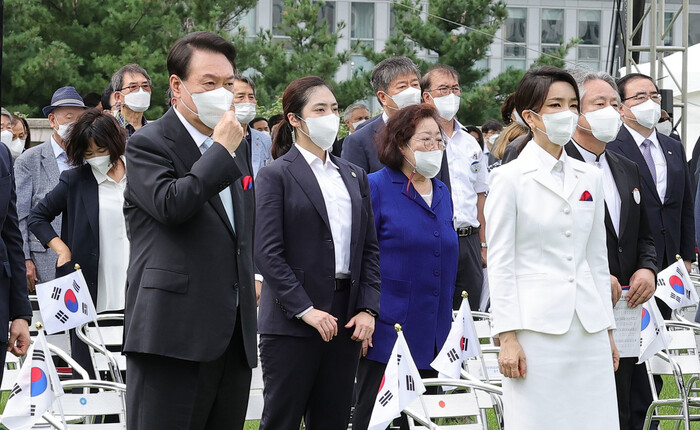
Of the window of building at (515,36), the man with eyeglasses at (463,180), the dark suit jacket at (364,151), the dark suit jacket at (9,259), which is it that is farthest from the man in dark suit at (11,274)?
the window of building at (515,36)

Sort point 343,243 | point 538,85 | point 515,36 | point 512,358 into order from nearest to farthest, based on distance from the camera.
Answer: point 512,358, point 538,85, point 343,243, point 515,36

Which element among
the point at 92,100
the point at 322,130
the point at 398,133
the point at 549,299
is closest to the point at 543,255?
the point at 549,299

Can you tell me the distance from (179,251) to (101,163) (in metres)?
3.40

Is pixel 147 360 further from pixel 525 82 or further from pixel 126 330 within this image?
pixel 525 82

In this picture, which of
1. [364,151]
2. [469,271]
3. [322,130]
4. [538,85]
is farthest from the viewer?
[469,271]

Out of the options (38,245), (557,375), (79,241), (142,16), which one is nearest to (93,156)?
(79,241)

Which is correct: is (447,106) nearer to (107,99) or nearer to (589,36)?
(107,99)

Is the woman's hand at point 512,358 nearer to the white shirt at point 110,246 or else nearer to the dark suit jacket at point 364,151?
the dark suit jacket at point 364,151

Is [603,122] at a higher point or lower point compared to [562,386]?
higher

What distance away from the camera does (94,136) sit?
7285mm

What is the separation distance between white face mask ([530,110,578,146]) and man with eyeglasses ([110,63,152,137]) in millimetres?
4323

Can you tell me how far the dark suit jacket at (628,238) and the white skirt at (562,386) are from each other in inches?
49.0

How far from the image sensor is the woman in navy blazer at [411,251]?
6047mm

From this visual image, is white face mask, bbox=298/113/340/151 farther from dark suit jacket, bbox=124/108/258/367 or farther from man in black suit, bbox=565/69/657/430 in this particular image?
dark suit jacket, bbox=124/108/258/367
